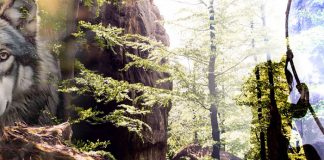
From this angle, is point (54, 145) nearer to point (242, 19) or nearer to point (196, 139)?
point (196, 139)

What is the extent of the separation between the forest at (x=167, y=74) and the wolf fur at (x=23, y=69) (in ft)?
0.03

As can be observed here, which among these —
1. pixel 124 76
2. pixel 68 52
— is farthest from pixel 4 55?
pixel 124 76

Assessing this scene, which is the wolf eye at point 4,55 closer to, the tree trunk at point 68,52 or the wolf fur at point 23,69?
the wolf fur at point 23,69

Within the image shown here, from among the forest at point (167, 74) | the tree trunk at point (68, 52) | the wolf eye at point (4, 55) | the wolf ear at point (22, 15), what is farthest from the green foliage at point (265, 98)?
the wolf eye at point (4, 55)

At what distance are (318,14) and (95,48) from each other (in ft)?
11.7

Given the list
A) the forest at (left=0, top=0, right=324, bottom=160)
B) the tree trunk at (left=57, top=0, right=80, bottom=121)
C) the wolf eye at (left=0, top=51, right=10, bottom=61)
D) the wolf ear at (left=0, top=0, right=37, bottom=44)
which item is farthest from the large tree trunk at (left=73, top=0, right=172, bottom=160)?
the wolf eye at (left=0, top=51, right=10, bottom=61)

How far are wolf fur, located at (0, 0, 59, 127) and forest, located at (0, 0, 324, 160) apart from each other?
10mm

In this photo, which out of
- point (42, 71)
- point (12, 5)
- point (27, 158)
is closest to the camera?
point (27, 158)

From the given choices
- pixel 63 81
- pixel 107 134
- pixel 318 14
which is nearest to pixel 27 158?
pixel 63 81

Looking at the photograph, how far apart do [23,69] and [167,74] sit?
3.04 metres

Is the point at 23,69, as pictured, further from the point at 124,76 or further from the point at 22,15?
the point at 124,76

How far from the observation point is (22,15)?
121 inches

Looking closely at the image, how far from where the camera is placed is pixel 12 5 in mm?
3023

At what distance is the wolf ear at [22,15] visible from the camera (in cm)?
302
